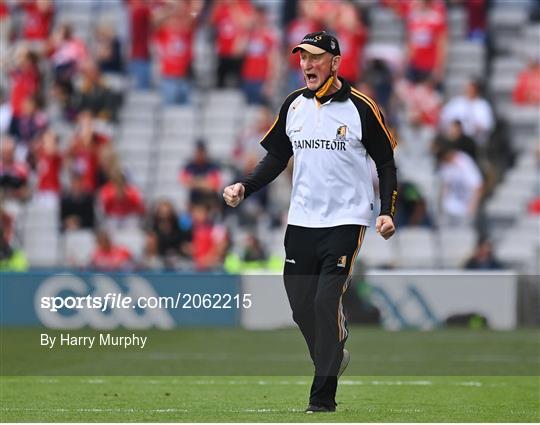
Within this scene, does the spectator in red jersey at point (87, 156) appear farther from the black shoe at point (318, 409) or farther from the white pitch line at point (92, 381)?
the black shoe at point (318, 409)

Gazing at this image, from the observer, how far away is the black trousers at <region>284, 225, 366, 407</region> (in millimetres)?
9867

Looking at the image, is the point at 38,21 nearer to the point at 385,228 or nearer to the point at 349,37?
the point at 349,37

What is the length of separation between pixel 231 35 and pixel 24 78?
3.37 metres

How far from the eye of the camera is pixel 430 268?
22.1 m

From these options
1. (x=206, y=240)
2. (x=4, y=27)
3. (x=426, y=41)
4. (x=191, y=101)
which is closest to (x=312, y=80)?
(x=206, y=240)

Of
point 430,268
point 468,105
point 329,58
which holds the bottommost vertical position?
point 430,268

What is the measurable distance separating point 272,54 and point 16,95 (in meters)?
4.15

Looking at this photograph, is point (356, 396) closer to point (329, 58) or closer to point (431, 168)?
point (329, 58)

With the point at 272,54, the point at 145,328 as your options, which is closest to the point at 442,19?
the point at 272,54

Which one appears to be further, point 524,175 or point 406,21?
point 406,21

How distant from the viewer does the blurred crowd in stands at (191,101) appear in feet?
73.8

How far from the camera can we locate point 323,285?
9867mm

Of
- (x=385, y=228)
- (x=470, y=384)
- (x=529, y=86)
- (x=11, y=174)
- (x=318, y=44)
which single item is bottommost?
(x=11, y=174)

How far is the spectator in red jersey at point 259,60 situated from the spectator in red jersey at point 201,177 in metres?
1.86
